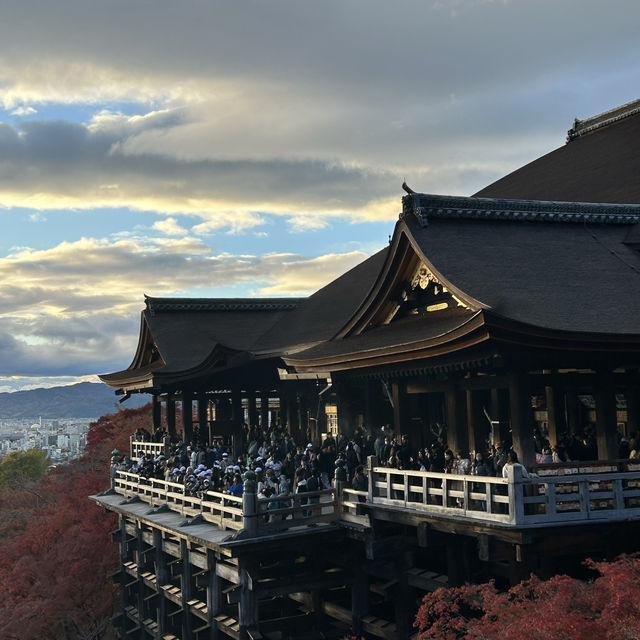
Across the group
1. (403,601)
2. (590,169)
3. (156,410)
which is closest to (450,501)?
(403,601)

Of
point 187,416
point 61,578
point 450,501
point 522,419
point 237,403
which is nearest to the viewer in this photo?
point 522,419

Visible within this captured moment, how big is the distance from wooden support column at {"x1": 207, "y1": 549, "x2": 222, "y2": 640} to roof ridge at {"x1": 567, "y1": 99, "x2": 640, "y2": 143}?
70.2ft

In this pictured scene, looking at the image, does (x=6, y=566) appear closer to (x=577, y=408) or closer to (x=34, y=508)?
(x=34, y=508)

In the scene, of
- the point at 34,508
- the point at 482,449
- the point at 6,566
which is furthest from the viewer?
the point at 34,508

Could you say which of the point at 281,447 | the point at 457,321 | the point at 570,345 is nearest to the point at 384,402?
the point at 281,447

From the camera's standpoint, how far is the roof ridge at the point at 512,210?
825 inches

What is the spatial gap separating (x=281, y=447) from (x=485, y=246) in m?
9.53

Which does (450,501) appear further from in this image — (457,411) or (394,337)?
(394,337)

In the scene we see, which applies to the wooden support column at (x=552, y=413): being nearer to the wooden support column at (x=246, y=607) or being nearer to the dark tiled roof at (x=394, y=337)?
the dark tiled roof at (x=394, y=337)

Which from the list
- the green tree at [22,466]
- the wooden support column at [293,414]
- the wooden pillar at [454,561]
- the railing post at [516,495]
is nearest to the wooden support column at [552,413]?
the wooden pillar at [454,561]

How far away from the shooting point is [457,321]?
61.2ft

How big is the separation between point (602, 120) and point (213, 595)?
23.0 metres

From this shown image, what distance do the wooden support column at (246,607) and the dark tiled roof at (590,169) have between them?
1519 centimetres

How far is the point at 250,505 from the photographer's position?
2039cm
